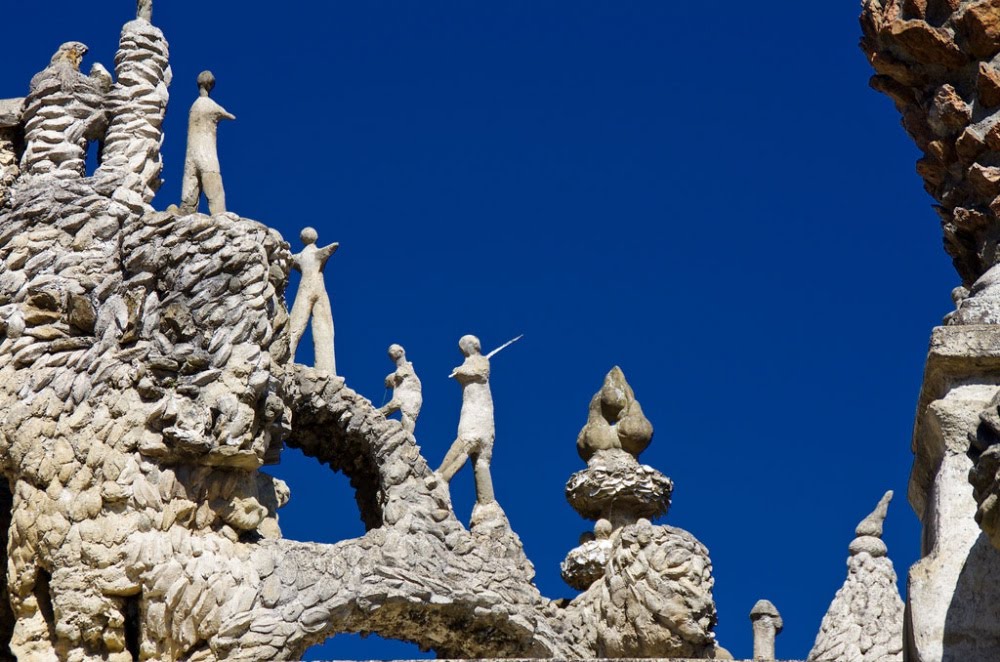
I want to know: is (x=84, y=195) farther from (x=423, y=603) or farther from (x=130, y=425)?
(x=423, y=603)

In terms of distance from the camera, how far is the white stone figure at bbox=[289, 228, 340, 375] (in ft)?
74.3

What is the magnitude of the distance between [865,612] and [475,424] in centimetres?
947

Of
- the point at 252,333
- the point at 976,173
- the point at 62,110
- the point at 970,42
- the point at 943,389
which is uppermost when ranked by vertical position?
the point at 62,110

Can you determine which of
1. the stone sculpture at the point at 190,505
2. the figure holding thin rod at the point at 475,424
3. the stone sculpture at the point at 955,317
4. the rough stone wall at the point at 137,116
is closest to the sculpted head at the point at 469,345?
the figure holding thin rod at the point at 475,424

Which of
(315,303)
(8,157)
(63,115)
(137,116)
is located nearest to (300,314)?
(315,303)

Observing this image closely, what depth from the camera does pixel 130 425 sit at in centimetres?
1627

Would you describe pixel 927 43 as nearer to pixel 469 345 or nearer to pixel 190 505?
pixel 190 505

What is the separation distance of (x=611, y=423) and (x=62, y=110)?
20.5 feet

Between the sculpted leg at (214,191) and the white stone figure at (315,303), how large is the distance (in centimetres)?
146

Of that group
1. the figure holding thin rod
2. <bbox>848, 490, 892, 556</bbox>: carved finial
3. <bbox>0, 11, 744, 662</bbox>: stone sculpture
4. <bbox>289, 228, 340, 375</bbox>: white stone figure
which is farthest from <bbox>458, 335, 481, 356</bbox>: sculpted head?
<bbox>848, 490, 892, 556</bbox>: carved finial

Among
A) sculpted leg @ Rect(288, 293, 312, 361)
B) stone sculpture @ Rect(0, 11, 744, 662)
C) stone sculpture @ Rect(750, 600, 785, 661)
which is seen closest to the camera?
stone sculpture @ Rect(0, 11, 744, 662)

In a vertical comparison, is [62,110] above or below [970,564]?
above

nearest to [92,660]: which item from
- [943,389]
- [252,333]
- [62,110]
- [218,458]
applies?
[218,458]

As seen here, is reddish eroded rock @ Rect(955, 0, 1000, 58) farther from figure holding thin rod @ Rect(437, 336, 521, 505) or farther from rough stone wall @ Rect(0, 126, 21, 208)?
figure holding thin rod @ Rect(437, 336, 521, 505)
